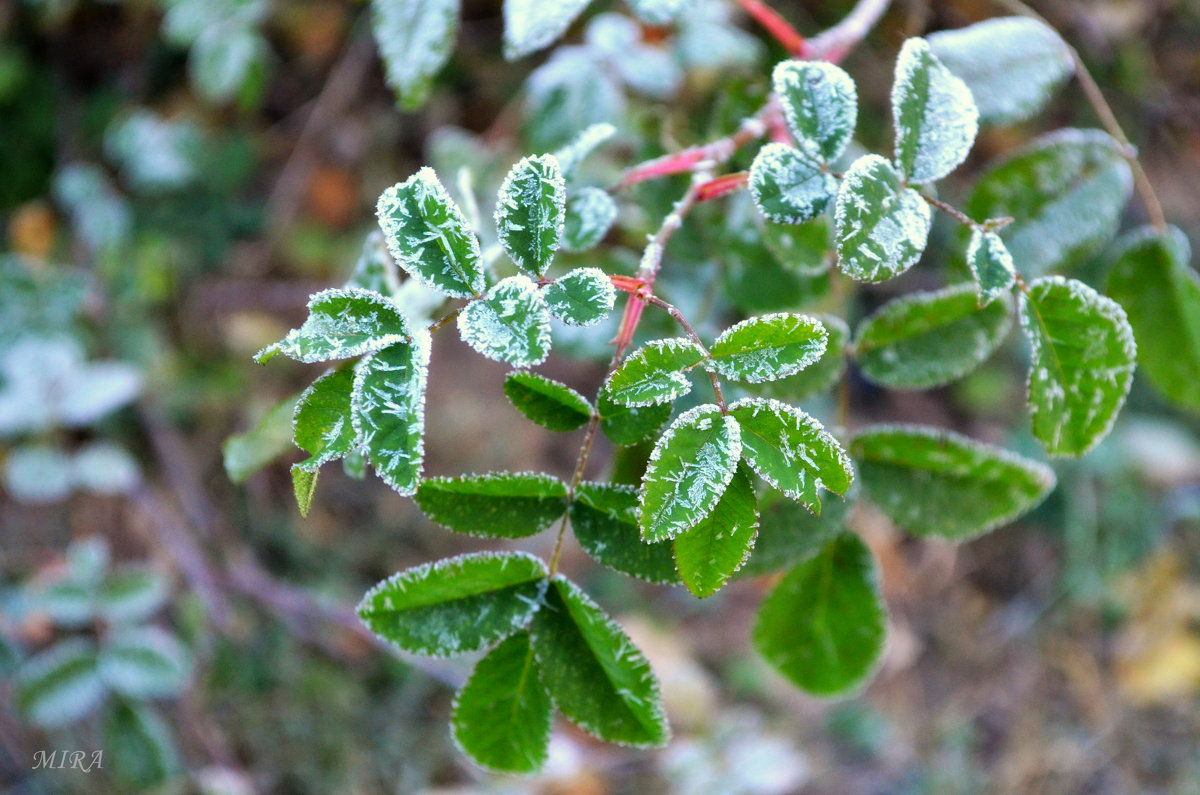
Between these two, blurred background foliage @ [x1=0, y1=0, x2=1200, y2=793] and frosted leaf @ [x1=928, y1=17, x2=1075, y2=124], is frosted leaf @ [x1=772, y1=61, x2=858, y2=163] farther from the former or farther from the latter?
blurred background foliage @ [x1=0, y1=0, x2=1200, y2=793]

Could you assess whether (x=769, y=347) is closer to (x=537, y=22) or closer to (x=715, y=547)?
(x=715, y=547)

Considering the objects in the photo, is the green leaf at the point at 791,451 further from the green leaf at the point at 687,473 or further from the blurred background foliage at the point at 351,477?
the blurred background foliage at the point at 351,477

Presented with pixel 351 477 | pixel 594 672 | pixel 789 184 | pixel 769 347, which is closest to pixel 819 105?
pixel 789 184

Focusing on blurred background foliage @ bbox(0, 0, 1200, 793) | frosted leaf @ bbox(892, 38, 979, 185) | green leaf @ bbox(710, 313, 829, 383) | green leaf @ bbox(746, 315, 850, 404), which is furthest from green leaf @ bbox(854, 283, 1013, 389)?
blurred background foliage @ bbox(0, 0, 1200, 793)

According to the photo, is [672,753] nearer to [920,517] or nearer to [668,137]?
[920,517]

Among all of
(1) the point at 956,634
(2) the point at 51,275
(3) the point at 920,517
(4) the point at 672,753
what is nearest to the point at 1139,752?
(1) the point at 956,634

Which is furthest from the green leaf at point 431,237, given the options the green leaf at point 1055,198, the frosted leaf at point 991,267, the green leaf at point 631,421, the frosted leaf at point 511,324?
the green leaf at point 1055,198

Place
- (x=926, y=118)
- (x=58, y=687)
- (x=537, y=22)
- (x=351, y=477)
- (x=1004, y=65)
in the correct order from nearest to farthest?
(x=926, y=118)
(x=537, y=22)
(x=1004, y=65)
(x=58, y=687)
(x=351, y=477)
